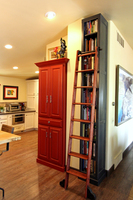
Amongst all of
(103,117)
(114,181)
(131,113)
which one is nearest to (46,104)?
(103,117)

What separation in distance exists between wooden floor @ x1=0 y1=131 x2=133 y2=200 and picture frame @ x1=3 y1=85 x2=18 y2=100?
3493 millimetres

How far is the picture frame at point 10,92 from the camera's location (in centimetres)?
615

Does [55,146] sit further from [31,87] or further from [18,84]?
[18,84]

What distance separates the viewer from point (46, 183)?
2.31m

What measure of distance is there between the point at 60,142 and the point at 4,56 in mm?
2702

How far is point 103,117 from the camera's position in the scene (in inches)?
95.2

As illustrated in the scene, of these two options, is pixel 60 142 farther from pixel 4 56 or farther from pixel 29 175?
pixel 4 56

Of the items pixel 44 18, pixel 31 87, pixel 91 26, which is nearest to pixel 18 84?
pixel 31 87

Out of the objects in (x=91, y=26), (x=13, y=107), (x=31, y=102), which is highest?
(x=91, y=26)

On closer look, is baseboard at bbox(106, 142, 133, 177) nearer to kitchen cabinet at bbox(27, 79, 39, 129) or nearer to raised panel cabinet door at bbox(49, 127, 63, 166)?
raised panel cabinet door at bbox(49, 127, 63, 166)

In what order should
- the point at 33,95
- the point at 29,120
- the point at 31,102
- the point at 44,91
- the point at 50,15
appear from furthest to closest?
the point at 31,102
the point at 33,95
the point at 29,120
the point at 44,91
the point at 50,15

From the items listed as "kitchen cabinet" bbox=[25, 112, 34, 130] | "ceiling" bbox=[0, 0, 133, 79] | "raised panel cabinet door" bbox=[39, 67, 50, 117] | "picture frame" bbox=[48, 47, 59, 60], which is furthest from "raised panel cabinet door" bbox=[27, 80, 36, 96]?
"raised panel cabinet door" bbox=[39, 67, 50, 117]

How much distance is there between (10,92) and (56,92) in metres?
4.21

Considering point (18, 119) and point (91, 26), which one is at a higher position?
point (91, 26)
